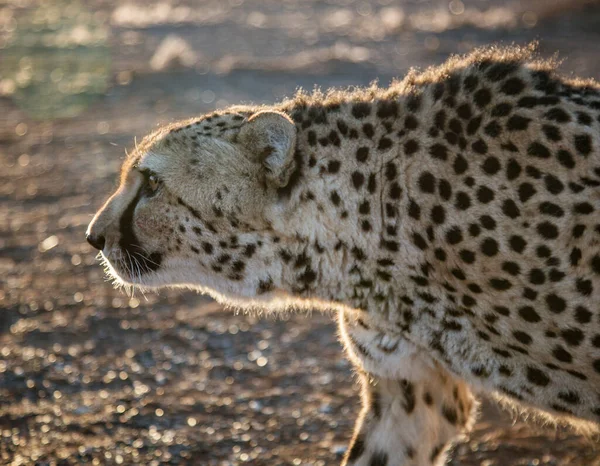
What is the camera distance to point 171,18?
14.0 metres

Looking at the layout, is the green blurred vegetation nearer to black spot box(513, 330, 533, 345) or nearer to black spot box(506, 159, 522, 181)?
black spot box(506, 159, 522, 181)

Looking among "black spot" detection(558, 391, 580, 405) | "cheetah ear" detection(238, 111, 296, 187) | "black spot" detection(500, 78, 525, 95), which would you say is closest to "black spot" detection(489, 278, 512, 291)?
"black spot" detection(558, 391, 580, 405)

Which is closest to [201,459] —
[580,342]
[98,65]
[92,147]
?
[580,342]

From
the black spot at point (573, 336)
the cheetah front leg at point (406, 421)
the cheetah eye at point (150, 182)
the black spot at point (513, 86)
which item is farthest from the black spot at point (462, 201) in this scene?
Result: the cheetah eye at point (150, 182)

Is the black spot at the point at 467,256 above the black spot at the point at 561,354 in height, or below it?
above

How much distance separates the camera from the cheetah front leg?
305 centimetres

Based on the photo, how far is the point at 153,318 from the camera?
4.82 m

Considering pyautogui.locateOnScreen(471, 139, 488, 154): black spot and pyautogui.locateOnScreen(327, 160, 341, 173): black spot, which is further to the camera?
pyautogui.locateOnScreen(327, 160, 341, 173): black spot

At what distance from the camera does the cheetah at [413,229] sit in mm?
2676

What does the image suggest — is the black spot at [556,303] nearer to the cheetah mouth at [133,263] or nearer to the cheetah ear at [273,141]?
the cheetah ear at [273,141]

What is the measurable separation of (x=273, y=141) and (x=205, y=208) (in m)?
0.32

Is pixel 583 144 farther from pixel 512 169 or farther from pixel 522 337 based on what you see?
pixel 522 337

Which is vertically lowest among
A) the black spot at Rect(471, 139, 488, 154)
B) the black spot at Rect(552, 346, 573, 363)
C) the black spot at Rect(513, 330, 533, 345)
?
the black spot at Rect(552, 346, 573, 363)

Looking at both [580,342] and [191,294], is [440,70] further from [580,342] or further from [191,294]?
[191,294]
